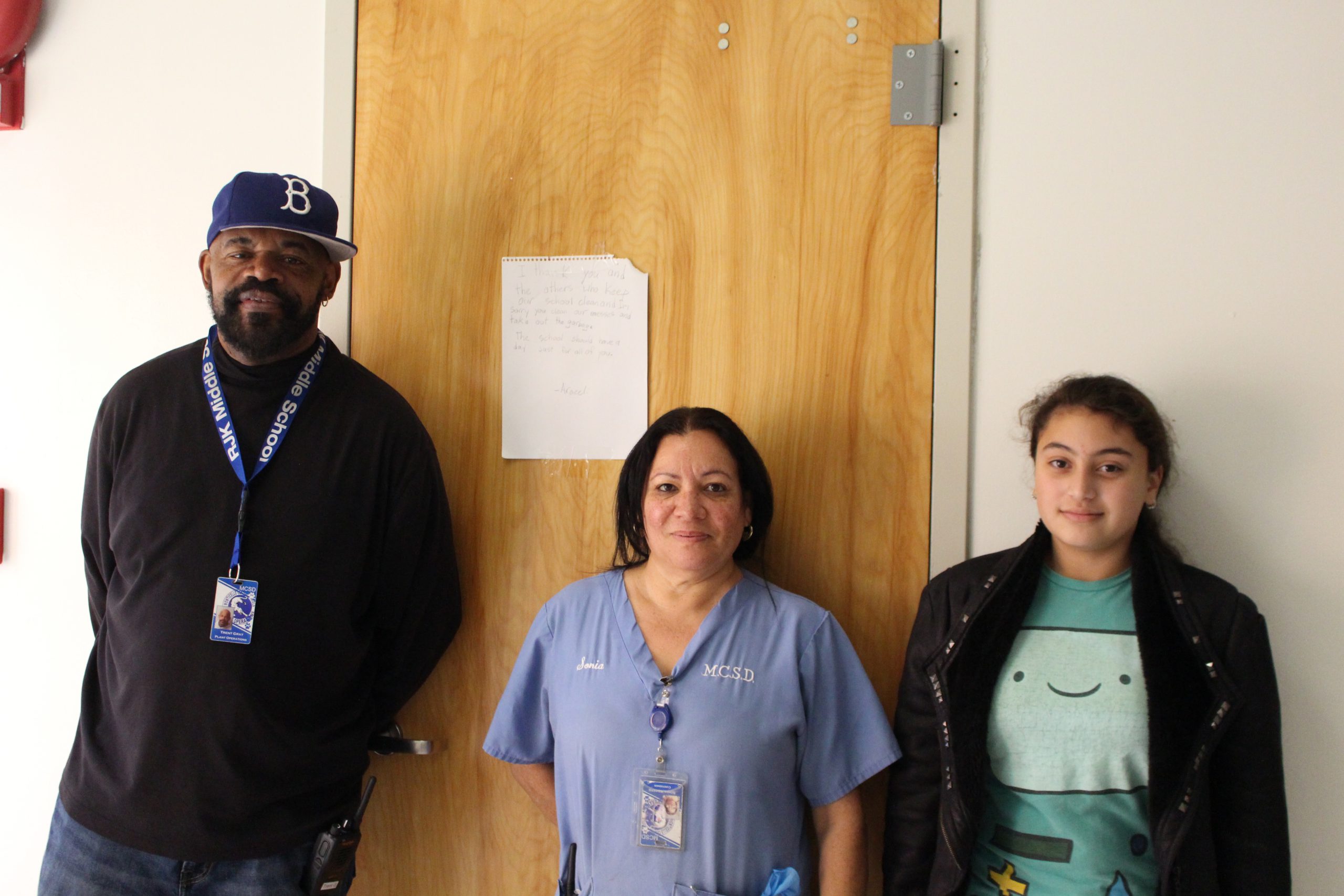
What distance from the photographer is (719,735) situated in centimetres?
131

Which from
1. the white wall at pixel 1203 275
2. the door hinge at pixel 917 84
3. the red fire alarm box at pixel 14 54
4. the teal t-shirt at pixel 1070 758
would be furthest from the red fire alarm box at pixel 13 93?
the teal t-shirt at pixel 1070 758

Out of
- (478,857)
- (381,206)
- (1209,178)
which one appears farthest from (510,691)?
(1209,178)

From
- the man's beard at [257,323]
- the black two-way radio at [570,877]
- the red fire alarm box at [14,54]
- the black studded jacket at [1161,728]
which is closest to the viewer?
the black studded jacket at [1161,728]

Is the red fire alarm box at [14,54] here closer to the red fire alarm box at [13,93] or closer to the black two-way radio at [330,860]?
the red fire alarm box at [13,93]

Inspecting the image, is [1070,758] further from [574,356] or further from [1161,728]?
[574,356]

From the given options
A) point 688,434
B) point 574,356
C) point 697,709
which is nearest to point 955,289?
point 688,434

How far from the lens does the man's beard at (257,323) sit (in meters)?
1.50

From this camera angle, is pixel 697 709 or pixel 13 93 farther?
pixel 13 93

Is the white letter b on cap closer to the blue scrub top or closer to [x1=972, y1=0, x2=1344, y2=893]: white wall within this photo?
the blue scrub top

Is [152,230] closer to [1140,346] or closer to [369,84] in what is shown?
[369,84]

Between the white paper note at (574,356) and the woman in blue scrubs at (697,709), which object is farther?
the white paper note at (574,356)

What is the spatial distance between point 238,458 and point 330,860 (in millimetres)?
725

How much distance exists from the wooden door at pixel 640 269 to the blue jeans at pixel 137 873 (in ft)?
1.13

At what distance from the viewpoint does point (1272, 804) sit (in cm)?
125
